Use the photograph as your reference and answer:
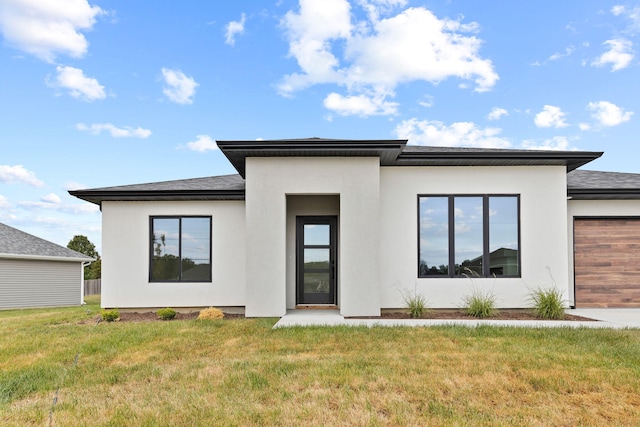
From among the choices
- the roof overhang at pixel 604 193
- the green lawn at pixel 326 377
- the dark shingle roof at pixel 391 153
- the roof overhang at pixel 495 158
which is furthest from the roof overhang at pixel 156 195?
the roof overhang at pixel 604 193

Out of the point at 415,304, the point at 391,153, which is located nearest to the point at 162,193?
the point at 391,153

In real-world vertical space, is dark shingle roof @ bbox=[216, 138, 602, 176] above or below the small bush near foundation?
above

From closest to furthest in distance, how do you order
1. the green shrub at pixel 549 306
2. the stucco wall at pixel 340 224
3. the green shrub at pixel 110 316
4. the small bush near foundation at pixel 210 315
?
the green shrub at pixel 549 306 → the stucco wall at pixel 340 224 → the small bush near foundation at pixel 210 315 → the green shrub at pixel 110 316

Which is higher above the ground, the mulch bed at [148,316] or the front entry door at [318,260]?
the front entry door at [318,260]

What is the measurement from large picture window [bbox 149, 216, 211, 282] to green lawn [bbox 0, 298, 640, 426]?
10.2ft

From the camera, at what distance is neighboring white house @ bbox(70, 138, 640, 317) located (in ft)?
28.7

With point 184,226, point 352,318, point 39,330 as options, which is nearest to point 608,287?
point 352,318

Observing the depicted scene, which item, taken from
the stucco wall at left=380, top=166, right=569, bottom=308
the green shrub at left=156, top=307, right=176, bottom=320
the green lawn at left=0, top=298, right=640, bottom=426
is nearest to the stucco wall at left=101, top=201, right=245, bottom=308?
the green shrub at left=156, top=307, right=176, bottom=320

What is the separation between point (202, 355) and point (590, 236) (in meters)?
9.83

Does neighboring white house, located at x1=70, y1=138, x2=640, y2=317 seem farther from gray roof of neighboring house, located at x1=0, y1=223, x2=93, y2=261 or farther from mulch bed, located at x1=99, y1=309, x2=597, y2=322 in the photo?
gray roof of neighboring house, located at x1=0, y1=223, x2=93, y2=261

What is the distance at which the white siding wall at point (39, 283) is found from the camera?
18391 millimetres

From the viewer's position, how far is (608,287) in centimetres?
1020

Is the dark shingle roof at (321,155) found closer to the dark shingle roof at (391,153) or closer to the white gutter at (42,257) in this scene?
the dark shingle roof at (391,153)

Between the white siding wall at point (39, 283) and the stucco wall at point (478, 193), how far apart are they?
711 inches
